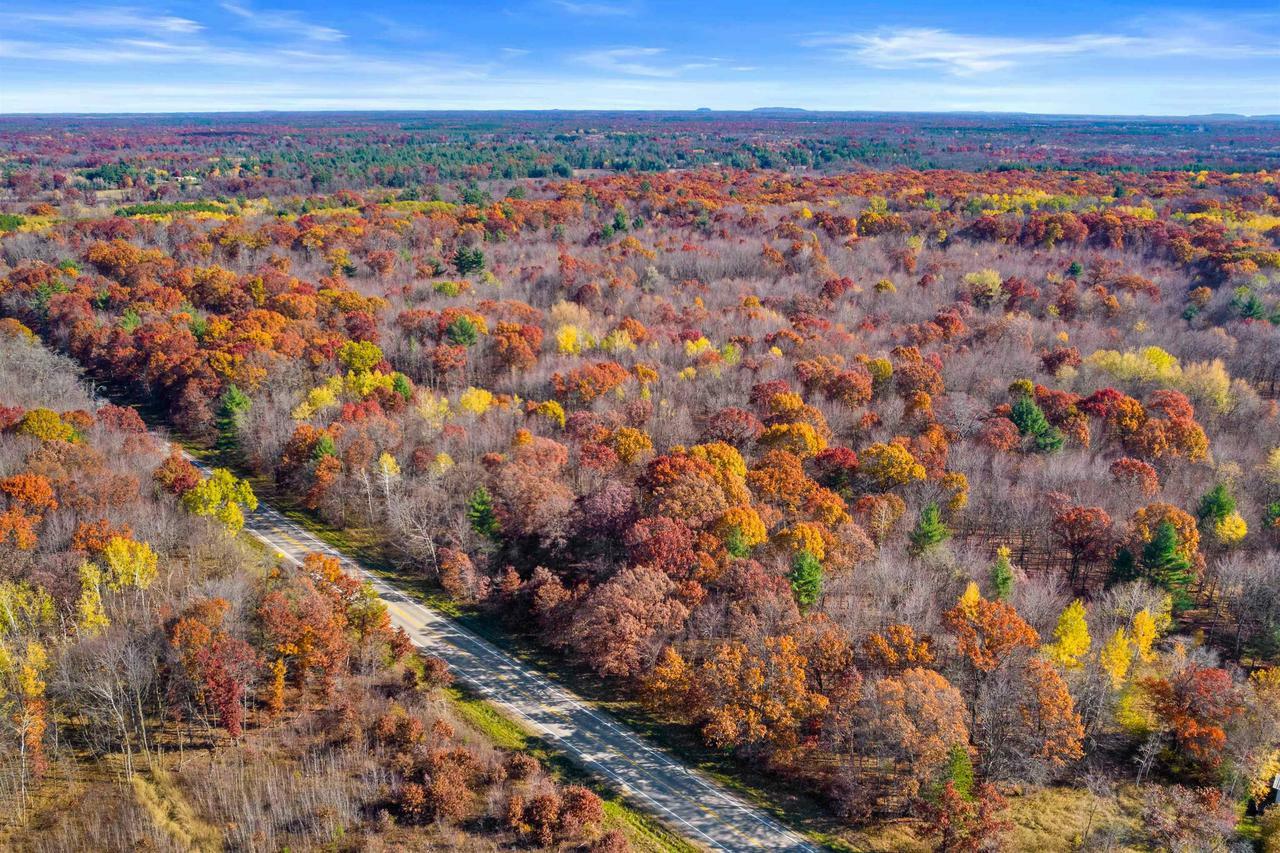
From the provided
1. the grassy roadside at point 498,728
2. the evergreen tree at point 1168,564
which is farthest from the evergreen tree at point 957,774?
the evergreen tree at point 1168,564

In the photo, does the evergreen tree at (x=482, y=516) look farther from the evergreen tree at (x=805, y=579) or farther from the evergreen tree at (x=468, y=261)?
the evergreen tree at (x=468, y=261)

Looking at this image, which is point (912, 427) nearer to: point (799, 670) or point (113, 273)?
point (799, 670)

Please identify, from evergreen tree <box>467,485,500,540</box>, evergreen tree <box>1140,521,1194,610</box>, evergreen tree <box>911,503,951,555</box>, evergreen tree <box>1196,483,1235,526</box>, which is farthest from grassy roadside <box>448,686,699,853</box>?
evergreen tree <box>1196,483,1235,526</box>

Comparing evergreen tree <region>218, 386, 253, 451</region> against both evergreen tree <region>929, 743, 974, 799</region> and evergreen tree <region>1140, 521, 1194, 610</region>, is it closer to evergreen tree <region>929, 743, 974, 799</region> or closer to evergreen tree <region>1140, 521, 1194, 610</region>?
evergreen tree <region>929, 743, 974, 799</region>

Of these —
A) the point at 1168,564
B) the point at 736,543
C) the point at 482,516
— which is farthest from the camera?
the point at 482,516

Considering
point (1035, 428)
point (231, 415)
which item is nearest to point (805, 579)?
point (1035, 428)

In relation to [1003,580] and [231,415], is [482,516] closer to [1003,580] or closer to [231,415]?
[231,415]
